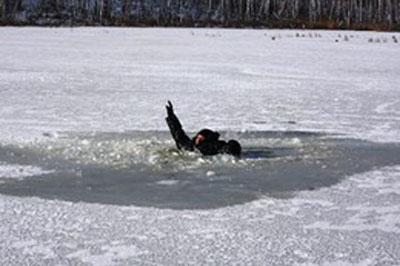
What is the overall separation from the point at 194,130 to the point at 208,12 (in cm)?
8506

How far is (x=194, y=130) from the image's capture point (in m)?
12.1

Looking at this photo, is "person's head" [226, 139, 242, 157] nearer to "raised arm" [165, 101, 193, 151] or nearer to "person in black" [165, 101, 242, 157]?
"person in black" [165, 101, 242, 157]

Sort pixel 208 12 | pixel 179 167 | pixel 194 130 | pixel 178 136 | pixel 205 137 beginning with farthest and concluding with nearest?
pixel 208 12
pixel 194 130
pixel 178 136
pixel 205 137
pixel 179 167

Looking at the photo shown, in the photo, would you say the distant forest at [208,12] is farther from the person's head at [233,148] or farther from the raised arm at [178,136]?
the person's head at [233,148]

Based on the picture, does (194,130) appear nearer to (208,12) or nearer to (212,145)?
(212,145)

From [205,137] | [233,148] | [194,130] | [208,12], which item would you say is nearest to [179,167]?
[205,137]

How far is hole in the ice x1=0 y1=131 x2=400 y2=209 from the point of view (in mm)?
7748

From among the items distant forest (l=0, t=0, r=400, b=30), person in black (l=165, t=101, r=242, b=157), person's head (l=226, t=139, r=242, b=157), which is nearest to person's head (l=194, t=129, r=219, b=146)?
person in black (l=165, t=101, r=242, b=157)

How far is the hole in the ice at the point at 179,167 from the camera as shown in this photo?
775cm

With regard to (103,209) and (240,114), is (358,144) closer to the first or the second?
(240,114)

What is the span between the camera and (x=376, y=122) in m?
13.3

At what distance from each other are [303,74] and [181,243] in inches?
695

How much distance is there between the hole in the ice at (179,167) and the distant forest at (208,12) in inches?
2654

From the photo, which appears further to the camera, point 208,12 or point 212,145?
point 208,12
